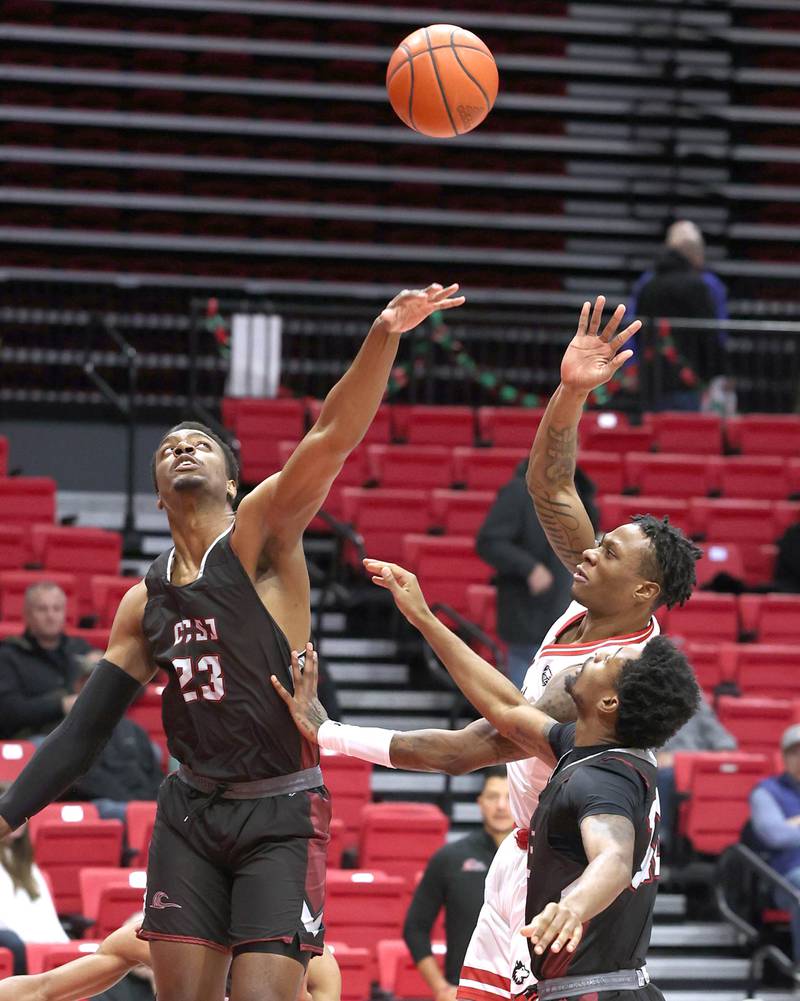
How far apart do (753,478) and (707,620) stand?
1.86 m

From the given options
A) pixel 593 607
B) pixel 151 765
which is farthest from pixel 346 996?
pixel 593 607

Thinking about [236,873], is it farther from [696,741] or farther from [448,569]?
[448,569]

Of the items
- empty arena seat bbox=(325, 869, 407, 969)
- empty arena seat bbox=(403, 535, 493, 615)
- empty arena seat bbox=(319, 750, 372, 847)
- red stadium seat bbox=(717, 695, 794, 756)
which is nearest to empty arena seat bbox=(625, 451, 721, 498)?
Result: empty arena seat bbox=(403, 535, 493, 615)

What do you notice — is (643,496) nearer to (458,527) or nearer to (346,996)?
(458,527)

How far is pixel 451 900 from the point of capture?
7.16 metres

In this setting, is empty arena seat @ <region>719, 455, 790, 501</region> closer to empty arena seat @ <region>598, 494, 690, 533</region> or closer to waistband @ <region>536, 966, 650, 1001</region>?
empty arena seat @ <region>598, 494, 690, 533</region>

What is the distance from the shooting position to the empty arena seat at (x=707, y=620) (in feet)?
34.0

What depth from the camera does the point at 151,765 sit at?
8391mm

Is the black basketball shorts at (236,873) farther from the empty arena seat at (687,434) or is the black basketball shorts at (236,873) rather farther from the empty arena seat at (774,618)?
the empty arena seat at (687,434)

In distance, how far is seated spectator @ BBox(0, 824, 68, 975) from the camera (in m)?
7.01

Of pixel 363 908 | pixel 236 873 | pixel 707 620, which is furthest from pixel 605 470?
pixel 236 873

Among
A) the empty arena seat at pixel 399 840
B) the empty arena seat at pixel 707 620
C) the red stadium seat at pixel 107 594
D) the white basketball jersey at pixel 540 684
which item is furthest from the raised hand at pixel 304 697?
the empty arena seat at pixel 707 620

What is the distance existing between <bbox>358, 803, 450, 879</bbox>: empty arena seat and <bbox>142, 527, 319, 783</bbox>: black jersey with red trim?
379 centimetres

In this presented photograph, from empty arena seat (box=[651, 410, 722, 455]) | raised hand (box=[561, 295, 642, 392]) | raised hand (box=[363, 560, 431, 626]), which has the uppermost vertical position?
empty arena seat (box=[651, 410, 722, 455])
